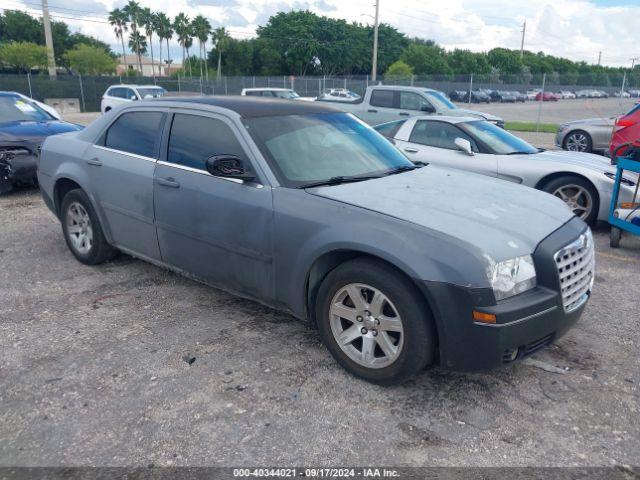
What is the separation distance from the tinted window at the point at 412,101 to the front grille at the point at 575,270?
34.5ft

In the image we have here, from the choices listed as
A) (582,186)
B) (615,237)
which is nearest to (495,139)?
(582,186)

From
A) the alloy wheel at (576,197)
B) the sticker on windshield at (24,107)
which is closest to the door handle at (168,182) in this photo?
the alloy wheel at (576,197)

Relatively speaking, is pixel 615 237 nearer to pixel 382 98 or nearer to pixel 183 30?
pixel 382 98

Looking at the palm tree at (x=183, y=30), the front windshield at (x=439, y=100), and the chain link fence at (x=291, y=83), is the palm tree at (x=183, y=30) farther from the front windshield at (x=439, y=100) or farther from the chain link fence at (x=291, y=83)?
the front windshield at (x=439, y=100)

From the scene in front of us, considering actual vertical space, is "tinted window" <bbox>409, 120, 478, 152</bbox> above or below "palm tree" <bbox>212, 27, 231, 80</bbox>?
below

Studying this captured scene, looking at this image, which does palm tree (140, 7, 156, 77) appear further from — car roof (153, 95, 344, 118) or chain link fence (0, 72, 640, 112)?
car roof (153, 95, 344, 118)

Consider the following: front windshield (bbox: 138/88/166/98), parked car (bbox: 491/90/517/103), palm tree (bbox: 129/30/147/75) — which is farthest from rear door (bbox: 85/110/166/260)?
palm tree (bbox: 129/30/147/75)

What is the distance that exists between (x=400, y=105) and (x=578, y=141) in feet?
14.4

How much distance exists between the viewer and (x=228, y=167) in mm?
3596

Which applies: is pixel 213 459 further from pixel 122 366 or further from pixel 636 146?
pixel 636 146

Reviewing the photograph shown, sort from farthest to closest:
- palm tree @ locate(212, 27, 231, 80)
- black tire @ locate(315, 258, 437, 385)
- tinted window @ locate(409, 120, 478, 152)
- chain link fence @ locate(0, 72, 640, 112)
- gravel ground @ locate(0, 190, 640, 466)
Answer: palm tree @ locate(212, 27, 231, 80) < chain link fence @ locate(0, 72, 640, 112) < tinted window @ locate(409, 120, 478, 152) < black tire @ locate(315, 258, 437, 385) < gravel ground @ locate(0, 190, 640, 466)

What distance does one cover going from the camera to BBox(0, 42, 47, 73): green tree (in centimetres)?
5156

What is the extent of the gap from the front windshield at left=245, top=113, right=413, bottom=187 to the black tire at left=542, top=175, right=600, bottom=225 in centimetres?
311

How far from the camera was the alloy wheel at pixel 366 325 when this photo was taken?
3119 millimetres
